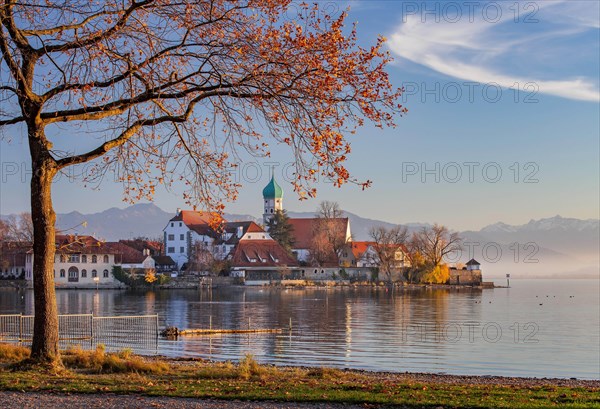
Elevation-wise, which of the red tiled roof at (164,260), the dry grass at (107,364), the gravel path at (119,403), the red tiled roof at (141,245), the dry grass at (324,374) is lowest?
the dry grass at (324,374)

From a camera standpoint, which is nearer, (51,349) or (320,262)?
(51,349)

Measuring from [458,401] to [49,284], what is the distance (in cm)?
991

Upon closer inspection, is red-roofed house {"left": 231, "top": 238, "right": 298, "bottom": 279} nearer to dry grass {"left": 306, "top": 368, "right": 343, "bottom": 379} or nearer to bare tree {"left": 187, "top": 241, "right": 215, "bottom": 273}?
bare tree {"left": 187, "top": 241, "right": 215, "bottom": 273}

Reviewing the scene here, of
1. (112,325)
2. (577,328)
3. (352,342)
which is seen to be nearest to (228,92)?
(352,342)

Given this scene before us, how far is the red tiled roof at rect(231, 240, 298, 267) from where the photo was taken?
149375mm

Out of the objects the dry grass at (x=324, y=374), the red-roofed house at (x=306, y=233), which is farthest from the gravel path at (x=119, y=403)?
the red-roofed house at (x=306, y=233)

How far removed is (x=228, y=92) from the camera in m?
18.3

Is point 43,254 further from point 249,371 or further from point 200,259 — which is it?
point 200,259

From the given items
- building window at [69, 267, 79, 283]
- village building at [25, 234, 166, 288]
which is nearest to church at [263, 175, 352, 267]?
village building at [25, 234, 166, 288]

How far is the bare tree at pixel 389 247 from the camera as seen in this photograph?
517 feet

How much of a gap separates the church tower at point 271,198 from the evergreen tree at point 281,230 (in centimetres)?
1657

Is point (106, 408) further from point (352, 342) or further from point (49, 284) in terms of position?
point (352, 342)

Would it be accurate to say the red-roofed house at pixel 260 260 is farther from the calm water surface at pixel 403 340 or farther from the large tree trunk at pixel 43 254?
the large tree trunk at pixel 43 254

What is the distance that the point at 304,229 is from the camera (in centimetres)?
18012
